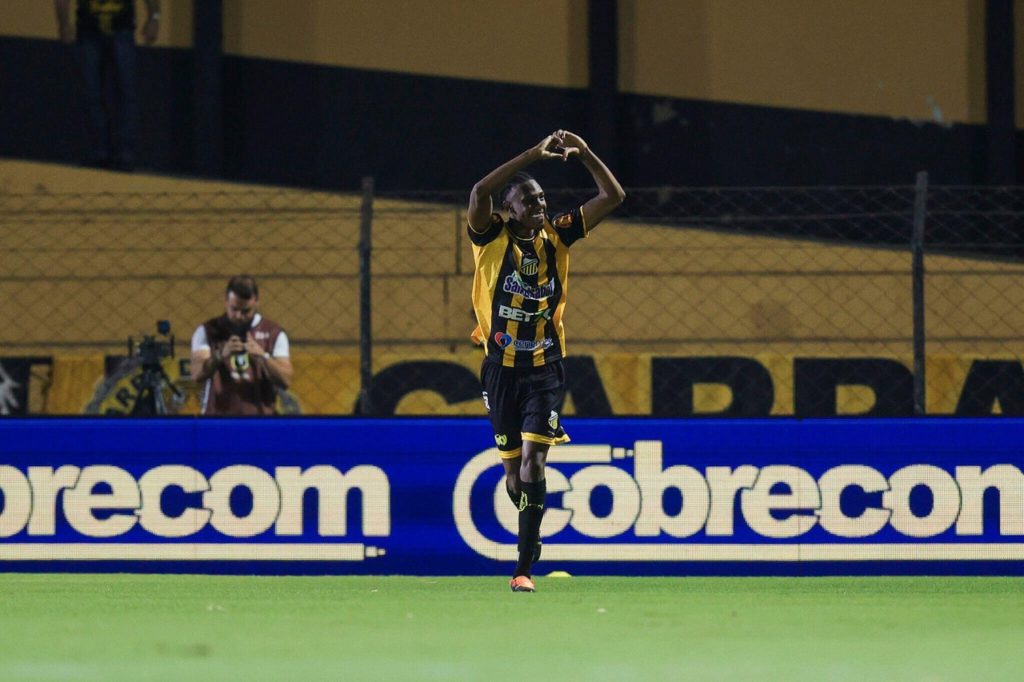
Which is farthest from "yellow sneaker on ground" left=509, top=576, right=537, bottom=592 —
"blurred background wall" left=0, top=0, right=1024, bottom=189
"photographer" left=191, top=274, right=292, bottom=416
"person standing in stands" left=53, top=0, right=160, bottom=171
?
"blurred background wall" left=0, top=0, right=1024, bottom=189

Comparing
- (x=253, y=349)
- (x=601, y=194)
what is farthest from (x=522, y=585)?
(x=253, y=349)

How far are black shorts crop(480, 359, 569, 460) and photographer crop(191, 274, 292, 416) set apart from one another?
7.94 feet

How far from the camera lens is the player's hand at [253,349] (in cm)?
1064

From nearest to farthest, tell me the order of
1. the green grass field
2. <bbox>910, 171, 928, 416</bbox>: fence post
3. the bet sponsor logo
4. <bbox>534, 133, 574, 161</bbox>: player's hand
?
1. the green grass field
2. <bbox>534, 133, 574, 161</bbox>: player's hand
3. the bet sponsor logo
4. <bbox>910, 171, 928, 416</bbox>: fence post

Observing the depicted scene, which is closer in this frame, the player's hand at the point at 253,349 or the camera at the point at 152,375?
the player's hand at the point at 253,349

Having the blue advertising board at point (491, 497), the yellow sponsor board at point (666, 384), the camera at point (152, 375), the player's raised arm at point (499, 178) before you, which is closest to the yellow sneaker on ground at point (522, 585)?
the blue advertising board at point (491, 497)

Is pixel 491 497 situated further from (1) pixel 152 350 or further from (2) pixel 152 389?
(2) pixel 152 389

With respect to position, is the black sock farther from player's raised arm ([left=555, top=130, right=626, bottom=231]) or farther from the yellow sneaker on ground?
player's raised arm ([left=555, top=130, right=626, bottom=231])

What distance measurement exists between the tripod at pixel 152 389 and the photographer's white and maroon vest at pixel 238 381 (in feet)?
5.39

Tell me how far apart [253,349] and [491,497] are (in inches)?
76.6

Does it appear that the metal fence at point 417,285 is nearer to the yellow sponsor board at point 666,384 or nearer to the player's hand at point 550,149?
the yellow sponsor board at point 666,384

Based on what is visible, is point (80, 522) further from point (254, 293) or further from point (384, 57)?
point (384, 57)

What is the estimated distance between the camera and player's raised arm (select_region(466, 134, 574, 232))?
8.10 meters

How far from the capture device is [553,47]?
17000mm
